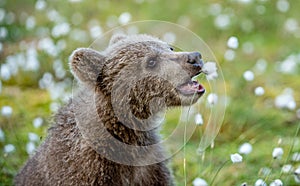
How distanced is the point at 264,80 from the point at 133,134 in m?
4.43

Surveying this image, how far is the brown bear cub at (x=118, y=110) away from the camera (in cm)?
518

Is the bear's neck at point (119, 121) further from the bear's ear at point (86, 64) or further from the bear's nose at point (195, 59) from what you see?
the bear's nose at point (195, 59)

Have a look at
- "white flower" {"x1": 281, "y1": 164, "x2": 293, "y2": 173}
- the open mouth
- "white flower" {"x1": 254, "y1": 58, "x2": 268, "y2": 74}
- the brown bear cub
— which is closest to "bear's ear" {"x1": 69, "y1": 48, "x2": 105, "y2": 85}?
the brown bear cub

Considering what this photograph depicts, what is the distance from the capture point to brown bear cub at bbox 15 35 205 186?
5.18m

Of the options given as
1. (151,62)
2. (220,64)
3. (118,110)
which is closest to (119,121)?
(118,110)

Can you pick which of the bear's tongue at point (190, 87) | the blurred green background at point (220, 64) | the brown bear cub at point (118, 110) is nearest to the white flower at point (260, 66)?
the blurred green background at point (220, 64)

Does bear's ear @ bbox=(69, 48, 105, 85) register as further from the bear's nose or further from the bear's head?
the bear's nose

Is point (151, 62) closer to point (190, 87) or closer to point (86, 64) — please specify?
point (190, 87)

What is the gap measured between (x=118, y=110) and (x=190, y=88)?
547 millimetres

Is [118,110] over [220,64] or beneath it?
beneath

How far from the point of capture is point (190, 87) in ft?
17.1

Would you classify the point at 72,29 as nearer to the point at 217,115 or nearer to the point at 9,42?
the point at 9,42

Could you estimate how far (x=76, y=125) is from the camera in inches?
211

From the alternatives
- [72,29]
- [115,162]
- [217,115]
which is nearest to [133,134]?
[115,162]
